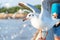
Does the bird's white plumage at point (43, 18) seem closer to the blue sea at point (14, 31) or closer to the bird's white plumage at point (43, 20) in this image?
the bird's white plumage at point (43, 20)

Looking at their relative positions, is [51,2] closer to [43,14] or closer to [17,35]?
[43,14]

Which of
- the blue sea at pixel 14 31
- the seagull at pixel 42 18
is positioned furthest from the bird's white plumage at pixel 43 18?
the blue sea at pixel 14 31

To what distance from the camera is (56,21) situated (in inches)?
79.6

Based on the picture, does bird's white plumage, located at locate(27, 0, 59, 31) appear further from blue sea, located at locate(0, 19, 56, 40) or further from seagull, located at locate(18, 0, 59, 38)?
blue sea, located at locate(0, 19, 56, 40)

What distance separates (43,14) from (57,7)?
0.43 meters

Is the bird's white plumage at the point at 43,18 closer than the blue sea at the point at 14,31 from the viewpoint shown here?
Yes

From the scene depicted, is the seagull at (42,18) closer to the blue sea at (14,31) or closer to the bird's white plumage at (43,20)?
the bird's white plumage at (43,20)

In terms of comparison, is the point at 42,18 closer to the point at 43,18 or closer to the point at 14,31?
the point at 43,18

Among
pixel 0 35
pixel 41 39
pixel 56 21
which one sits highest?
pixel 56 21

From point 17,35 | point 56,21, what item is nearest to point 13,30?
point 17,35

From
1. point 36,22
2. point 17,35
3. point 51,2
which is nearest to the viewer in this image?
point 36,22

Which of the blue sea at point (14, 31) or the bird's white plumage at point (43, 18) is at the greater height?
the bird's white plumage at point (43, 18)

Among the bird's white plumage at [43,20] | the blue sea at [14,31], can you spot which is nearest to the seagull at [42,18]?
the bird's white plumage at [43,20]

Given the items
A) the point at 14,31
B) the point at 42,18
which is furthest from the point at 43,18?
the point at 14,31
